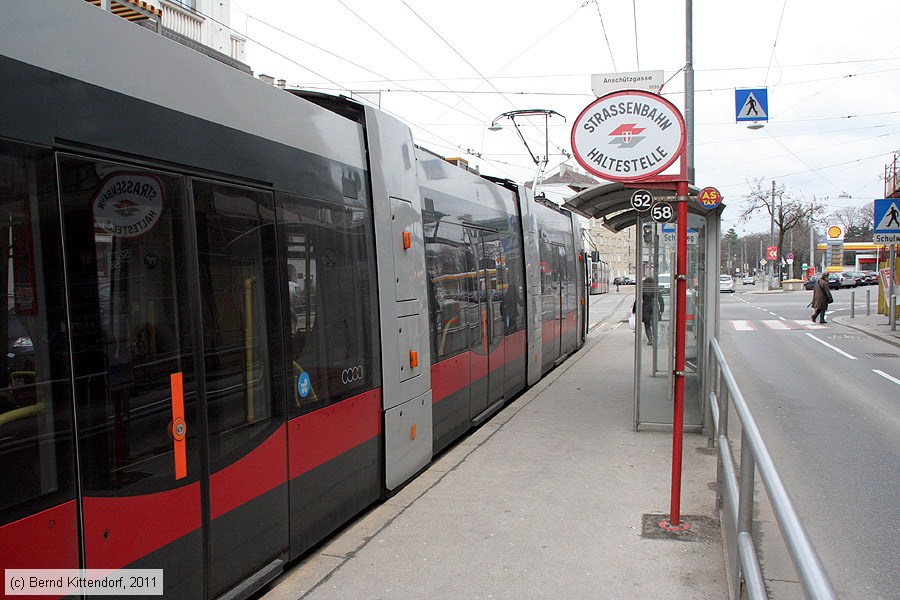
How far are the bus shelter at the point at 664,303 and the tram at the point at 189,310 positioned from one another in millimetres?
3427

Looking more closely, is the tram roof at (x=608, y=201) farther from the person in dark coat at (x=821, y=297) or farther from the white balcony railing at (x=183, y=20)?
the person in dark coat at (x=821, y=297)

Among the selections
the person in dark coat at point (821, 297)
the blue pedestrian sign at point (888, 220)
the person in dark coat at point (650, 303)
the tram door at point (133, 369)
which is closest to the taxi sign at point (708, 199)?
the person in dark coat at point (650, 303)

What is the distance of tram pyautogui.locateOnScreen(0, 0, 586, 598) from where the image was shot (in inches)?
105

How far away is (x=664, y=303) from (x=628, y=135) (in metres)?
4.13

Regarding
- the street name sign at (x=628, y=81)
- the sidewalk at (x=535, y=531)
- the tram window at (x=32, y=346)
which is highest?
the street name sign at (x=628, y=81)

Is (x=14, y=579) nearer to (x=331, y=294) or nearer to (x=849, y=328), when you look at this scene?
(x=331, y=294)

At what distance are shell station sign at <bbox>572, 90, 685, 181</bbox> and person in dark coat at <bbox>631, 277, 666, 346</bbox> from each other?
387 centimetres

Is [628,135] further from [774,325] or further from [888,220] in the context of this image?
[774,325]

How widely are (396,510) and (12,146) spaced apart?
406 cm

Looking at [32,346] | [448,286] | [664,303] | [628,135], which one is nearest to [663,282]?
[664,303]

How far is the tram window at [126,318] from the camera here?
112 inches

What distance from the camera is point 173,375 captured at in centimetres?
337

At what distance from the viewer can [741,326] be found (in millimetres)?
24906

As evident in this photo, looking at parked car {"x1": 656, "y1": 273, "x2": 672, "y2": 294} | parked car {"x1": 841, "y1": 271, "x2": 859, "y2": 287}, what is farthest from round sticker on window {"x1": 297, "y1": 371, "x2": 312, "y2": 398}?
parked car {"x1": 841, "y1": 271, "x2": 859, "y2": 287}
